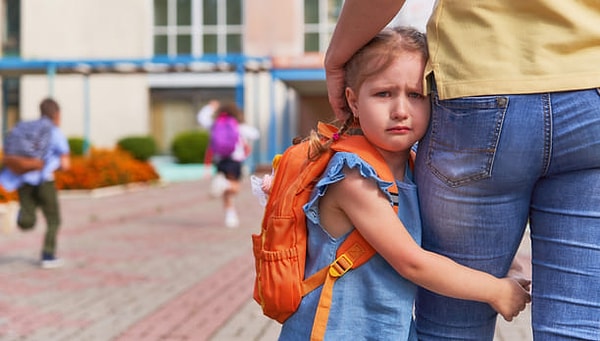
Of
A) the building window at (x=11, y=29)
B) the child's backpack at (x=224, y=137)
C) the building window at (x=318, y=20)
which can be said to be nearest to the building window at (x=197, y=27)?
the building window at (x=318, y=20)

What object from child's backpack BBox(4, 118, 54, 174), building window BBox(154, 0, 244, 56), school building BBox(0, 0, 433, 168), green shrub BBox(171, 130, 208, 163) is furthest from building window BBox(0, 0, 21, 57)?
child's backpack BBox(4, 118, 54, 174)

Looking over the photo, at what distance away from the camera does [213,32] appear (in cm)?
3222

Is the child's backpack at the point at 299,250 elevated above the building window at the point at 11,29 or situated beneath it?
situated beneath

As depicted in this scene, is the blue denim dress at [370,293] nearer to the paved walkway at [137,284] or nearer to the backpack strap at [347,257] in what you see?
the backpack strap at [347,257]

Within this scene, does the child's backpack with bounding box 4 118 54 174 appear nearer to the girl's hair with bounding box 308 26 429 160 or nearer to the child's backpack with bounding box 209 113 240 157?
the child's backpack with bounding box 209 113 240 157

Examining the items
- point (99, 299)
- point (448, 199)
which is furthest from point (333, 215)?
point (99, 299)

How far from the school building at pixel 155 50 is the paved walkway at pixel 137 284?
19.0 m

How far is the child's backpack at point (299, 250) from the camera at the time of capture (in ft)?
6.34

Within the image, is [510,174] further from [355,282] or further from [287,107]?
[287,107]

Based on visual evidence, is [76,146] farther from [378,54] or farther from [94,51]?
[378,54]

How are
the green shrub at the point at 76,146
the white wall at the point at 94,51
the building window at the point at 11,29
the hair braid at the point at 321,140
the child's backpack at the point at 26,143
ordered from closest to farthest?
the hair braid at the point at 321,140 < the child's backpack at the point at 26,143 < the green shrub at the point at 76,146 < the white wall at the point at 94,51 < the building window at the point at 11,29

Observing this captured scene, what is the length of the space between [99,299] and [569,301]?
493 centimetres

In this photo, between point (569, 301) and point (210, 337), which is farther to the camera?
point (210, 337)

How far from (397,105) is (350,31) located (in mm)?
209
